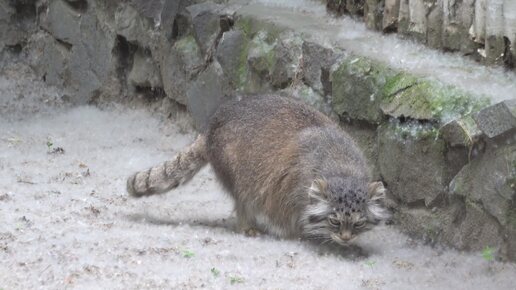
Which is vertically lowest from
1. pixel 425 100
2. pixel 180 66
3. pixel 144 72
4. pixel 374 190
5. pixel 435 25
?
pixel 144 72

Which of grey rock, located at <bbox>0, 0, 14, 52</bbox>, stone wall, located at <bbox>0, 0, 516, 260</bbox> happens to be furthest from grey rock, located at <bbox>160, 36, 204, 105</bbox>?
grey rock, located at <bbox>0, 0, 14, 52</bbox>

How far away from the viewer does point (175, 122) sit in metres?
8.99

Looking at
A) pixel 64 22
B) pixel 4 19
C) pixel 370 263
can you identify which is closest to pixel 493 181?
pixel 370 263

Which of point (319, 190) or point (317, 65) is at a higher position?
point (317, 65)

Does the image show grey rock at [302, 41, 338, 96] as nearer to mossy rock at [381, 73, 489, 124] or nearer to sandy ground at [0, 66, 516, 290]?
mossy rock at [381, 73, 489, 124]

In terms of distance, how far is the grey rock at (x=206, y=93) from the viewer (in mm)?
8117

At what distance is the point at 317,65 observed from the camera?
6.97 m

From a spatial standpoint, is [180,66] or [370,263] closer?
[370,263]

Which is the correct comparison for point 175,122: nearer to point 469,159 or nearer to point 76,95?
point 76,95

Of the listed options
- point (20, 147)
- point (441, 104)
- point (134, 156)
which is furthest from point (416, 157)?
point (20, 147)

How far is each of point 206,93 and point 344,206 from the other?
290 cm

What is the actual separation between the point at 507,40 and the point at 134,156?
3826 millimetres

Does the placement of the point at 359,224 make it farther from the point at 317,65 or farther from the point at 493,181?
the point at 317,65

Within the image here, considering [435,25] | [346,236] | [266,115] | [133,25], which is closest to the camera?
[346,236]
